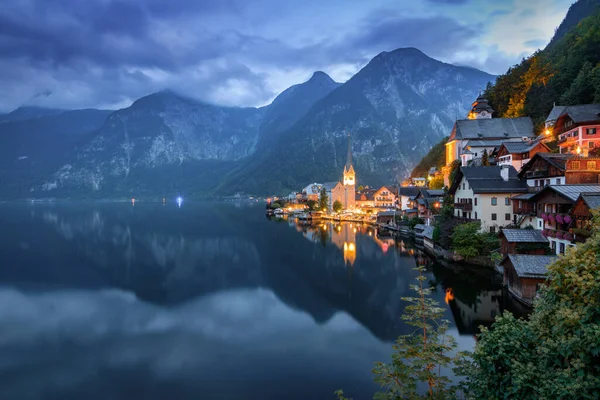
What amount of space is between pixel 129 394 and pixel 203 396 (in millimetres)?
3696

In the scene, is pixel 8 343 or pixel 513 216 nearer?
pixel 8 343

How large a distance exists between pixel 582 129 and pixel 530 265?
30477 millimetres

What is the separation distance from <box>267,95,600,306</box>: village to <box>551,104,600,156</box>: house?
0.10 metres

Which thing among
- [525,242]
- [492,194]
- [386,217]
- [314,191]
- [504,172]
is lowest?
[386,217]

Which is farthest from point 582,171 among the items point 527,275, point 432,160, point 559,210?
point 432,160

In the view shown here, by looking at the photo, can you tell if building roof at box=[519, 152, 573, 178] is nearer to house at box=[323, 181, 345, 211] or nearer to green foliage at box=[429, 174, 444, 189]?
green foliage at box=[429, 174, 444, 189]

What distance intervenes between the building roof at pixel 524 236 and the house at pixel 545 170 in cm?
676

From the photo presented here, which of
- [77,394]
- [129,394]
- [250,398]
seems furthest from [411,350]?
[77,394]

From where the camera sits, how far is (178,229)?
87.4 m

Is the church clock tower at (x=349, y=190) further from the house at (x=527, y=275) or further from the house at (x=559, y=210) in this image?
the house at (x=527, y=275)

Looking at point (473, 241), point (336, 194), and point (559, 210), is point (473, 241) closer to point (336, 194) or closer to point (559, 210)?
point (559, 210)

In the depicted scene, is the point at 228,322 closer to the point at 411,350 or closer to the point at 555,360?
the point at 411,350

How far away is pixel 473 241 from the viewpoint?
40.1 m

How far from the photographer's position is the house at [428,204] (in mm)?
63794
